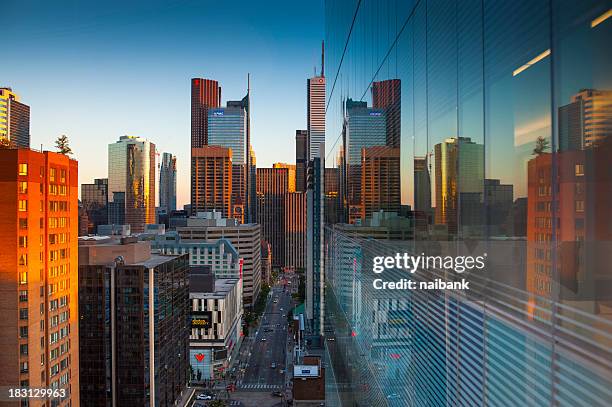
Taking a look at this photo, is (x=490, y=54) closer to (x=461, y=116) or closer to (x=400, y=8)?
(x=461, y=116)

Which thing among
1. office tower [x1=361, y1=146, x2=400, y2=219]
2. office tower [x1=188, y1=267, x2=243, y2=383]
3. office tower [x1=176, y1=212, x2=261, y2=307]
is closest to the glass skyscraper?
office tower [x1=361, y1=146, x2=400, y2=219]

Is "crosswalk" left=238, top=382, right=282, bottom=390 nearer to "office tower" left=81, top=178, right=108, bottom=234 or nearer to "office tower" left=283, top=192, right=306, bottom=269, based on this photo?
"office tower" left=81, top=178, right=108, bottom=234

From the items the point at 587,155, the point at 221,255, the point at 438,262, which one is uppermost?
the point at 587,155

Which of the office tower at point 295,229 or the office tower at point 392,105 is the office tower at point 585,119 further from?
the office tower at point 295,229

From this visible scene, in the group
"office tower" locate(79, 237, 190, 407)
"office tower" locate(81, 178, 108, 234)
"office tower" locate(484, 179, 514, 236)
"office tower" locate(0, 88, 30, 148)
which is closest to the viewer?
"office tower" locate(484, 179, 514, 236)

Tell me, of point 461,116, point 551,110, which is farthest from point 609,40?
point 461,116

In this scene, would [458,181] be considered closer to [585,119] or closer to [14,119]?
[585,119]
